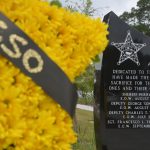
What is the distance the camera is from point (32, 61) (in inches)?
82.1

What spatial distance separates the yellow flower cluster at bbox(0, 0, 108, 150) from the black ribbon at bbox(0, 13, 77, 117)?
0.03 metres

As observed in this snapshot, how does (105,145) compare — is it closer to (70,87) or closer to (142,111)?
(142,111)

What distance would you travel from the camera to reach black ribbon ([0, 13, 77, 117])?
6.68 ft

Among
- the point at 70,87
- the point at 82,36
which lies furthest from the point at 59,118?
the point at 82,36

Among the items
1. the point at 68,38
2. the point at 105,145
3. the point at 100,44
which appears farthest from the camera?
the point at 105,145

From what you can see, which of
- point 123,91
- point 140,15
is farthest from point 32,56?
point 140,15

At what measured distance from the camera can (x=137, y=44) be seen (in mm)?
5680

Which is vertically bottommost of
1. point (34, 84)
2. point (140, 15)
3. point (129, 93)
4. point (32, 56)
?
point (34, 84)

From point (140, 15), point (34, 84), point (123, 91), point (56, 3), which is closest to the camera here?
Answer: point (34, 84)

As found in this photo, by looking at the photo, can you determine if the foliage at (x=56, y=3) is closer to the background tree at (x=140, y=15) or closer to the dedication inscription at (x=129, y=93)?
the dedication inscription at (x=129, y=93)

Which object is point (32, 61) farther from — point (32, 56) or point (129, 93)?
point (129, 93)

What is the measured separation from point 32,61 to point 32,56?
23 mm

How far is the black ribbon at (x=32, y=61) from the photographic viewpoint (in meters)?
2.04

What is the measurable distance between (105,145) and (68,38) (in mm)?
3249
